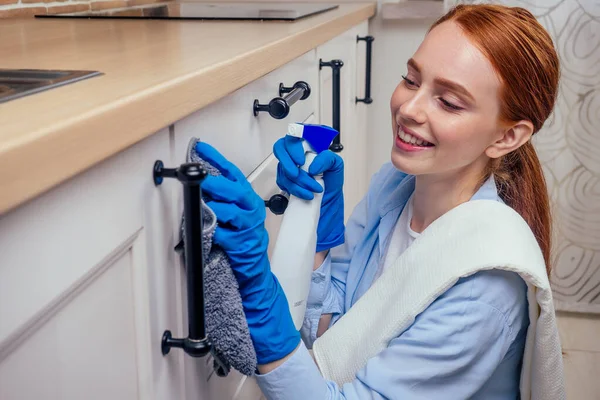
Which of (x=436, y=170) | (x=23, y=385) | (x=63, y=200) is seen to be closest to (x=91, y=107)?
(x=63, y=200)

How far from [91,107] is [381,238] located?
715 millimetres

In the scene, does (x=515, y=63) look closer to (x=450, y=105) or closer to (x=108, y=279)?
(x=450, y=105)

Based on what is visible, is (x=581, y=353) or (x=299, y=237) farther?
(x=581, y=353)

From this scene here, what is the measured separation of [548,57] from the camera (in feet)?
3.14

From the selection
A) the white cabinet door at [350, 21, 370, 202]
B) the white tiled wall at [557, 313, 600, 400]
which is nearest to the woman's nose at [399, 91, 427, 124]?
the white cabinet door at [350, 21, 370, 202]

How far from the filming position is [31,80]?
0.60 m

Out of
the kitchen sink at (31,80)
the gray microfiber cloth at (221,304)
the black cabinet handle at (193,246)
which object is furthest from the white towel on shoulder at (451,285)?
the kitchen sink at (31,80)

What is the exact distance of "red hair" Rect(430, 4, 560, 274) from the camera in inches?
36.1

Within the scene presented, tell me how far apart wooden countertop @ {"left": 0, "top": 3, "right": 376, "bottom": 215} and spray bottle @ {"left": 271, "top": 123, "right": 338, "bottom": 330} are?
0.11 m

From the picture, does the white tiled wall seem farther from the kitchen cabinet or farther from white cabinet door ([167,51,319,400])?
the kitchen cabinet

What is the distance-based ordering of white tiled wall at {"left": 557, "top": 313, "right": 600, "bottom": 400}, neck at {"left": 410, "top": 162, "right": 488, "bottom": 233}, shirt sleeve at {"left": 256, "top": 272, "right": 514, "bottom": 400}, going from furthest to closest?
white tiled wall at {"left": 557, "top": 313, "right": 600, "bottom": 400} < neck at {"left": 410, "top": 162, "right": 488, "bottom": 233} < shirt sleeve at {"left": 256, "top": 272, "right": 514, "bottom": 400}

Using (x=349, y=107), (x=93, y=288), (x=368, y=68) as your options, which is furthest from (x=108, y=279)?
(x=368, y=68)

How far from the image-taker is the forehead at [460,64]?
906 millimetres

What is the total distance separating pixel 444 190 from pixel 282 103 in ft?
1.05
